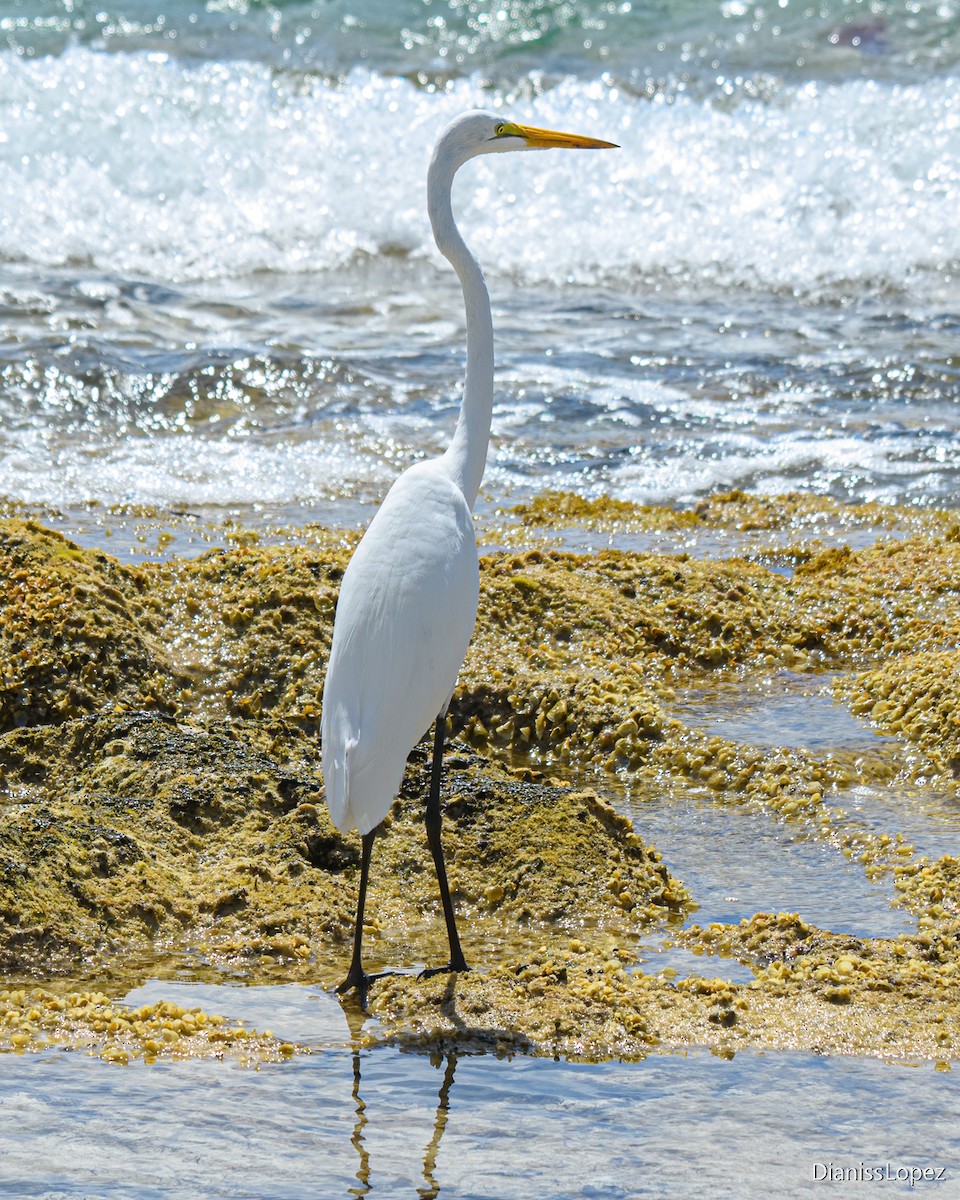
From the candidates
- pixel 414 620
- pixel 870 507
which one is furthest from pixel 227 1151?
pixel 870 507

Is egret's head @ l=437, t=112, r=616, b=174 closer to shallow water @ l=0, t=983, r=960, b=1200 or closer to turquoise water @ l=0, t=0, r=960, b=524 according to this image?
shallow water @ l=0, t=983, r=960, b=1200

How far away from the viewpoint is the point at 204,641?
4.84 meters

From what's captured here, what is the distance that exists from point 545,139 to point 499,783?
1.88 metres

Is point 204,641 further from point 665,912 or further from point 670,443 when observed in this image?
point 670,443

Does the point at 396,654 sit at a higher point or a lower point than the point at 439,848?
higher

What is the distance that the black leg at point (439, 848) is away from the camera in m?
3.31

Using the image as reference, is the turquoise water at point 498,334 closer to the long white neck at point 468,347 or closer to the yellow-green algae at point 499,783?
the yellow-green algae at point 499,783

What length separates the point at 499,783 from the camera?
3.88 meters

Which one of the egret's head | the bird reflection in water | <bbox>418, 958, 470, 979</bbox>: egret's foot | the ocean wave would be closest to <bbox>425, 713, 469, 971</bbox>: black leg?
<bbox>418, 958, 470, 979</bbox>: egret's foot

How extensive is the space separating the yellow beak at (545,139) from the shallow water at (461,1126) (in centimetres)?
260

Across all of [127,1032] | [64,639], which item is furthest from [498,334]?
[127,1032]

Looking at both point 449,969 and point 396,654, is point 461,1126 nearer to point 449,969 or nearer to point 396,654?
point 449,969

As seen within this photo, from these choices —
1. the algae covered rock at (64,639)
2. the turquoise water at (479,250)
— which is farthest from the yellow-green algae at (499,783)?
the turquoise water at (479,250)

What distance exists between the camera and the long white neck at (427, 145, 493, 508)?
4.05m
